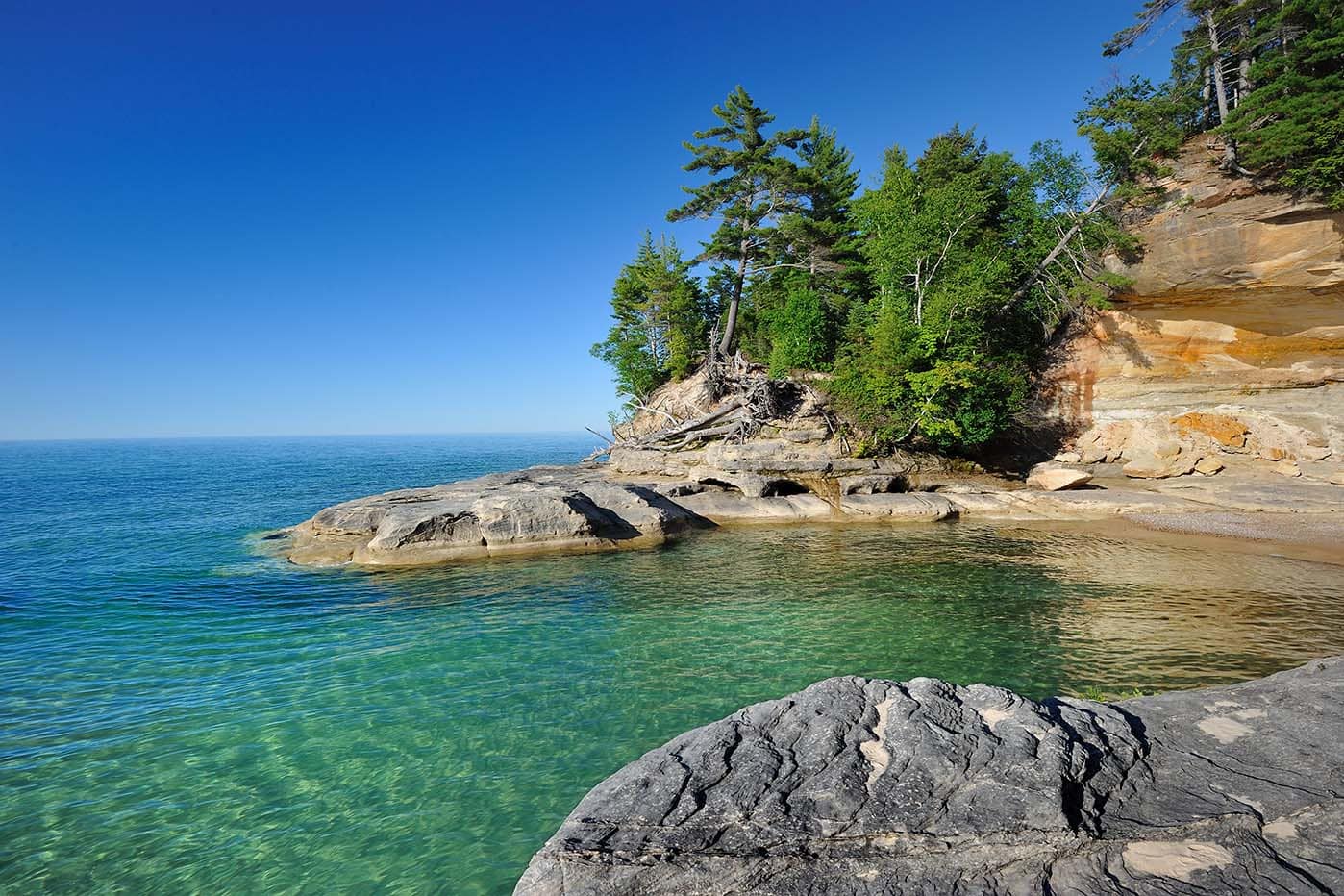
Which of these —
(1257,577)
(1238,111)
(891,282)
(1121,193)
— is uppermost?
(1238,111)

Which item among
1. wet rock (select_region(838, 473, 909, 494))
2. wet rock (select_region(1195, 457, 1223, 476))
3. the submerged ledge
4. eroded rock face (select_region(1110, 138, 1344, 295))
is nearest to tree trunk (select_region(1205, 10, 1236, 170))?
eroded rock face (select_region(1110, 138, 1344, 295))

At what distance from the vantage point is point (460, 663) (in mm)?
10047

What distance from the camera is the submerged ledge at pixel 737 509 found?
707 inches

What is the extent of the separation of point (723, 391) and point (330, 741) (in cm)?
2822

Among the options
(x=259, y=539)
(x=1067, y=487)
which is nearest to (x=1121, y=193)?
(x=1067, y=487)

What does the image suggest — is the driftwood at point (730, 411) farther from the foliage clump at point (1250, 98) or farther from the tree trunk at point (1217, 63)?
the tree trunk at point (1217, 63)

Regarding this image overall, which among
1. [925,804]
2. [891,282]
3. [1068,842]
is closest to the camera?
[1068,842]

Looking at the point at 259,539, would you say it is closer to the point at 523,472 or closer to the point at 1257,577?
the point at 523,472

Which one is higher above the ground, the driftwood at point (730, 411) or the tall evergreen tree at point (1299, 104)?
the tall evergreen tree at point (1299, 104)

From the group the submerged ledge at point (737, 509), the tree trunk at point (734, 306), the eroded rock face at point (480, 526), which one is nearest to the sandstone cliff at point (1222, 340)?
the submerged ledge at point (737, 509)

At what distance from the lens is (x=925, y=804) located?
12.9 ft

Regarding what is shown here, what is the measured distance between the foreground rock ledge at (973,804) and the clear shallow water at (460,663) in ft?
7.81

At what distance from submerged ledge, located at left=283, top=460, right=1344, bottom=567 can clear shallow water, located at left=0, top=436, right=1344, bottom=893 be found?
1.63 meters

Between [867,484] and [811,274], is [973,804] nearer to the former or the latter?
[867,484]
